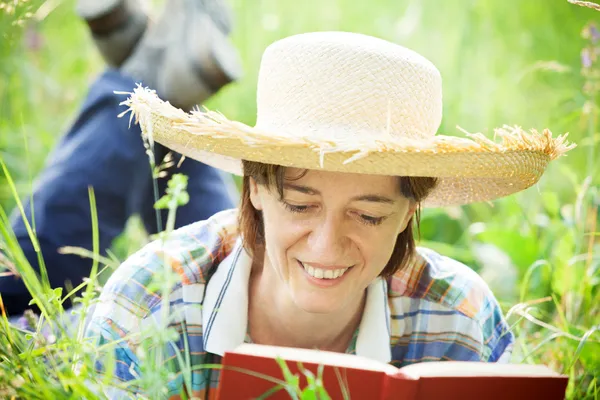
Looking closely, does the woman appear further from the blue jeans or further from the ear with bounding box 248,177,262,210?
the blue jeans

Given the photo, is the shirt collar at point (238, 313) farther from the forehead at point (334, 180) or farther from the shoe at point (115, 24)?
the shoe at point (115, 24)

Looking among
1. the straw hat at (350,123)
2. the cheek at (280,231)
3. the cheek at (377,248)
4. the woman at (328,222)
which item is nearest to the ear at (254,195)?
the woman at (328,222)

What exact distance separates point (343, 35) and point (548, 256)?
1.78 meters

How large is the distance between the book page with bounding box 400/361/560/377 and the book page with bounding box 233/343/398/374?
0.17 feet

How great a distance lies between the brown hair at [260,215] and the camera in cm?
183

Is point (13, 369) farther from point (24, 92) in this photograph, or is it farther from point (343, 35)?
point (24, 92)

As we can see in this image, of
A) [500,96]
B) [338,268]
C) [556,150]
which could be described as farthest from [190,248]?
[500,96]

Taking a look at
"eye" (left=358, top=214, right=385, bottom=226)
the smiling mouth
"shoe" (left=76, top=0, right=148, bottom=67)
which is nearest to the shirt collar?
the smiling mouth

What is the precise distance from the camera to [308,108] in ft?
5.50

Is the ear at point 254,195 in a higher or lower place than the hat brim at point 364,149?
lower

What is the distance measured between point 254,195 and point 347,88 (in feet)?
1.49

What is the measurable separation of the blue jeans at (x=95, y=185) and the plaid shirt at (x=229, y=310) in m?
0.89

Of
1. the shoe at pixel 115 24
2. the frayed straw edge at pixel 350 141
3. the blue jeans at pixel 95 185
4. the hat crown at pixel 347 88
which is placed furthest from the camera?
the shoe at pixel 115 24

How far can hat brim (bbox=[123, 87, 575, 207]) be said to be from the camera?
148 cm
